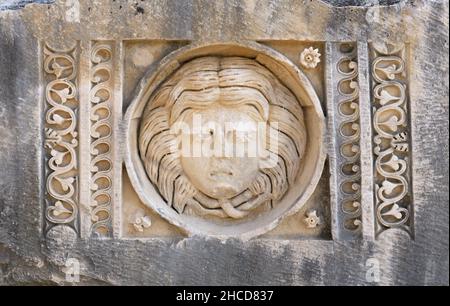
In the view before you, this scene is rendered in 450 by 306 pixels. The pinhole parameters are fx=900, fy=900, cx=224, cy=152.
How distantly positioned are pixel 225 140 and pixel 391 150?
33.9 inches

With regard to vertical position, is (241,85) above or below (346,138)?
above

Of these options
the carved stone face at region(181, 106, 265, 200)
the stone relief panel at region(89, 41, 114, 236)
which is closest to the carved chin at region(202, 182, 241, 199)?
the carved stone face at region(181, 106, 265, 200)

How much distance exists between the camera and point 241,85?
15.4ft

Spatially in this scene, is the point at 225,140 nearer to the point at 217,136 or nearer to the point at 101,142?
the point at 217,136

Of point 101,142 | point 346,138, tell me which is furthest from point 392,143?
point 101,142

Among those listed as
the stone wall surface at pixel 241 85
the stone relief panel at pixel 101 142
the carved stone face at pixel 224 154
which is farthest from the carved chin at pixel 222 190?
the stone relief panel at pixel 101 142

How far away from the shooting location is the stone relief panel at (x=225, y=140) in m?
4.68

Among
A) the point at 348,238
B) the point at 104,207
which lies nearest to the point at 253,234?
the point at 348,238

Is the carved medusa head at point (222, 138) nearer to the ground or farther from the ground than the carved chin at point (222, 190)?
farther from the ground

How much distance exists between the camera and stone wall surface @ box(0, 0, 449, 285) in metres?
4.60

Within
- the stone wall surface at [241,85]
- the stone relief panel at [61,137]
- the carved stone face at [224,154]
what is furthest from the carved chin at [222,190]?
the stone relief panel at [61,137]

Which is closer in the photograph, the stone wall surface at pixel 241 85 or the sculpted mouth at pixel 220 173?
the stone wall surface at pixel 241 85

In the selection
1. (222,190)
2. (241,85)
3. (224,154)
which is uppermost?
(241,85)

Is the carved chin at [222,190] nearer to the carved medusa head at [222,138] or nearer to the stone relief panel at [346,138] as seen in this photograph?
the carved medusa head at [222,138]
